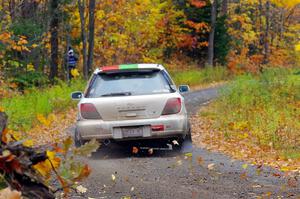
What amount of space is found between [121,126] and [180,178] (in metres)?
2.15

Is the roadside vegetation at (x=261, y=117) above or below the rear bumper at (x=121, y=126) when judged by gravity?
below

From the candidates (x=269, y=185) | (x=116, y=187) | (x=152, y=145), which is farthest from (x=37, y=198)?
(x=152, y=145)

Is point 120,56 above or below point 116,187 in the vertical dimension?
below

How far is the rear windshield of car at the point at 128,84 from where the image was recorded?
10328 mm

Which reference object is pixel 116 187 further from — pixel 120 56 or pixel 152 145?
pixel 120 56

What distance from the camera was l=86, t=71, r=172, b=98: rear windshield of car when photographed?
10328 millimetres

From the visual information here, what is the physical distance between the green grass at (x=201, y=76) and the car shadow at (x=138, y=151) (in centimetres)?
1925

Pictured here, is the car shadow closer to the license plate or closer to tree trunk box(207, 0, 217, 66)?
the license plate

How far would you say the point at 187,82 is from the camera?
1240 inches

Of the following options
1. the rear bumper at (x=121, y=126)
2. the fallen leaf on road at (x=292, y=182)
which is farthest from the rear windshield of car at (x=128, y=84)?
the fallen leaf on road at (x=292, y=182)

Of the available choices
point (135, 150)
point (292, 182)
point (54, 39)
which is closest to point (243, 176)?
point (292, 182)

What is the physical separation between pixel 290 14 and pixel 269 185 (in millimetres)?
57306

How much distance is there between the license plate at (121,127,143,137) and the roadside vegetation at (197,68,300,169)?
1.79 meters

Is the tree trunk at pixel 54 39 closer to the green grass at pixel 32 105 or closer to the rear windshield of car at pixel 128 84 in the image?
the green grass at pixel 32 105
